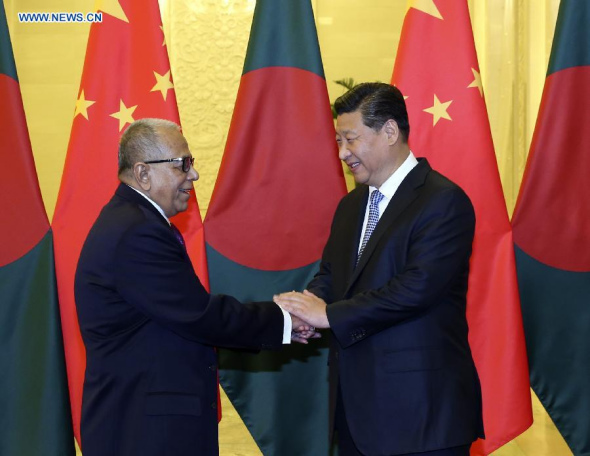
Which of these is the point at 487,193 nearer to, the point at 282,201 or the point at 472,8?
the point at 282,201

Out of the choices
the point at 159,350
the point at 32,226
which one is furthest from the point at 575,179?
the point at 32,226

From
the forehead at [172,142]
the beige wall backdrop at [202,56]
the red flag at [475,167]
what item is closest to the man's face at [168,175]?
the forehead at [172,142]

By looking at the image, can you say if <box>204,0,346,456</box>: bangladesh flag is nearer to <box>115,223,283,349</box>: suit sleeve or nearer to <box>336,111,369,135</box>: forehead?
<box>336,111,369,135</box>: forehead

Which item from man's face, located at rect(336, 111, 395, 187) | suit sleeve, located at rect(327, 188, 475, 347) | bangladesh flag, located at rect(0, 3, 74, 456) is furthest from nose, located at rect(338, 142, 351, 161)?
bangladesh flag, located at rect(0, 3, 74, 456)

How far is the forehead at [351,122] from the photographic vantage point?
2.67 metres

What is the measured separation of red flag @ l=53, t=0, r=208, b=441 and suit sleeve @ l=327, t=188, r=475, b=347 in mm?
1103

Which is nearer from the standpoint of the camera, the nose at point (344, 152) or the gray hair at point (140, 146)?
the gray hair at point (140, 146)

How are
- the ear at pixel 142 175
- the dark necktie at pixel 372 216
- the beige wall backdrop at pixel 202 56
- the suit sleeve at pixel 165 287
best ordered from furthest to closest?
the beige wall backdrop at pixel 202 56 → the dark necktie at pixel 372 216 → the ear at pixel 142 175 → the suit sleeve at pixel 165 287

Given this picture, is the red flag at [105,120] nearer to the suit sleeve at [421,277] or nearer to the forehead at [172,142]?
the forehead at [172,142]

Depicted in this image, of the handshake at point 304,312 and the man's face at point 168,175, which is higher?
the man's face at point 168,175

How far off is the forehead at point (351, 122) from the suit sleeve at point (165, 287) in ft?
2.37

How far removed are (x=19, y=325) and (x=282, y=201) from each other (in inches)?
50.9

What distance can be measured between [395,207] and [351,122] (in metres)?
0.35

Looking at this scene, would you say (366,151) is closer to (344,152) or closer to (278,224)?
(344,152)
